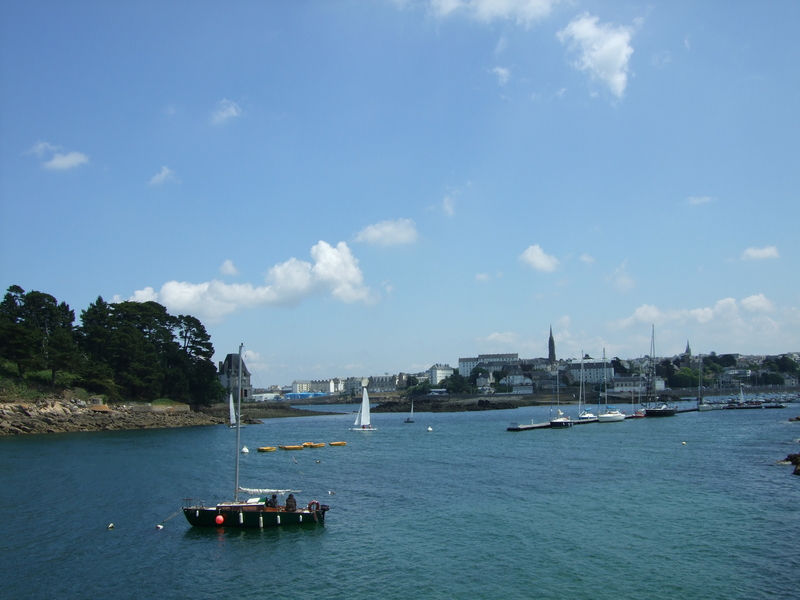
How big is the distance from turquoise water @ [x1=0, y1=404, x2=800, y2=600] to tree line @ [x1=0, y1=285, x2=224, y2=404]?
119 ft

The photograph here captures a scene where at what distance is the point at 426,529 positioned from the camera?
2722cm

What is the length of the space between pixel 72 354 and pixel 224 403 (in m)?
50.2

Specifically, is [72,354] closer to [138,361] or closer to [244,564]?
[138,361]

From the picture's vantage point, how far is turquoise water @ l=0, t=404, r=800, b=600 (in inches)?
810

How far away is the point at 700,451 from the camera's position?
53156 millimetres

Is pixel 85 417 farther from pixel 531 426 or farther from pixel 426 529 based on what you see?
pixel 426 529

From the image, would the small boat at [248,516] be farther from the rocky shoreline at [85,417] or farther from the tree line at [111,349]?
the tree line at [111,349]

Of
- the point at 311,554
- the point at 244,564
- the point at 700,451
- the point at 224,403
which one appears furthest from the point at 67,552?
the point at 224,403

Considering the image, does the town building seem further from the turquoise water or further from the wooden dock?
the turquoise water

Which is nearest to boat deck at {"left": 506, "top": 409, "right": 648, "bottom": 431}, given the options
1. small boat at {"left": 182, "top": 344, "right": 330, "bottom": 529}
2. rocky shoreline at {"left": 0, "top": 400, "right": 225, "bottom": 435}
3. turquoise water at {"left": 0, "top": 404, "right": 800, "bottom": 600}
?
turquoise water at {"left": 0, "top": 404, "right": 800, "bottom": 600}

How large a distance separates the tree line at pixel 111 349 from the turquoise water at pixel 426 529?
3617 cm

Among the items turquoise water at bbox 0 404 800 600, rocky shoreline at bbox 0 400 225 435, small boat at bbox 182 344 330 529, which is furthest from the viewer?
rocky shoreline at bbox 0 400 225 435

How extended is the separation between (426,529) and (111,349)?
8546 centimetres

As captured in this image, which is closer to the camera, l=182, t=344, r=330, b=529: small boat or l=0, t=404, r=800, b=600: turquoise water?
l=0, t=404, r=800, b=600: turquoise water
